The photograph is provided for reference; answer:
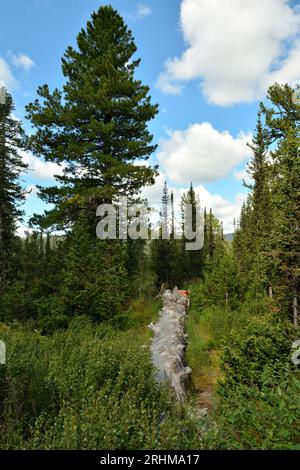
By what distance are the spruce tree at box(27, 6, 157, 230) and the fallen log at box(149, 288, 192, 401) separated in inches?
238

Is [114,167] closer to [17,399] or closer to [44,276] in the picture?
[44,276]

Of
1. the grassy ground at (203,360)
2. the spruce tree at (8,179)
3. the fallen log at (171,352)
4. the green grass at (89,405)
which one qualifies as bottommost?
the grassy ground at (203,360)

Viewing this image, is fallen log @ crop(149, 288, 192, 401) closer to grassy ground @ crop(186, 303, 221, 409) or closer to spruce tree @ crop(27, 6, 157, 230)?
grassy ground @ crop(186, 303, 221, 409)

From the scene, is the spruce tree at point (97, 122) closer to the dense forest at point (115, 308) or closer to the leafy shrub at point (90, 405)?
the dense forest at point (115, 308)

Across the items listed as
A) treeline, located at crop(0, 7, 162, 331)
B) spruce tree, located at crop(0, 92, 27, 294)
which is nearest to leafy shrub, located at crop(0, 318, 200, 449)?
treeline, located at crop(0, 7, 162, 331)

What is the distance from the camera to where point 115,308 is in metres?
10.6

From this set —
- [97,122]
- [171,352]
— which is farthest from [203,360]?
[97,122]

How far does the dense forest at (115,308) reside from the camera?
3.30 m

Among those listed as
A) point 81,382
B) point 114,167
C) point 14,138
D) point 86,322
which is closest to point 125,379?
point 81,382

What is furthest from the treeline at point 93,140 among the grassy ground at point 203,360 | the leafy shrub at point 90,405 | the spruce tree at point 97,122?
the leafy shrub at point 90,405

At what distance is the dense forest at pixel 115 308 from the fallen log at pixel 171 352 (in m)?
0.46

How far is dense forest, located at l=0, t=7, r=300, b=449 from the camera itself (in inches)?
130

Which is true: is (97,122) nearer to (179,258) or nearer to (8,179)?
(8,179)
